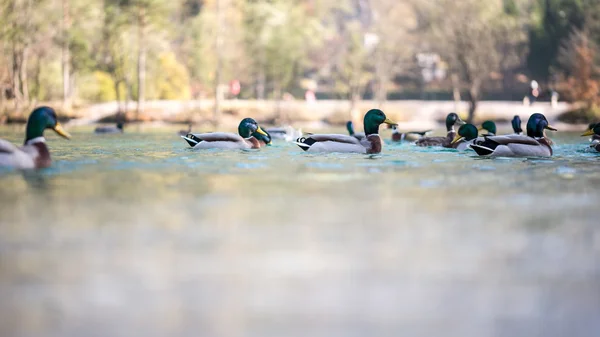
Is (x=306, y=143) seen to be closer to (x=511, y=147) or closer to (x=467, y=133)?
(x=511, y=147)

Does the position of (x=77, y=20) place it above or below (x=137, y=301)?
above

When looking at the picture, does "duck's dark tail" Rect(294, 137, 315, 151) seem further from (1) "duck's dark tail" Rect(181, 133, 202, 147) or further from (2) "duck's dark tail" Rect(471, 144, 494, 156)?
(2) "duck's dark tail" Rect(471, 144, 494, 156)

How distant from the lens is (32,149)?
653 inches

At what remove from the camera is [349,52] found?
74750mm

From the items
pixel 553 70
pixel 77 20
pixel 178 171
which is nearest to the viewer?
pixel 178 171

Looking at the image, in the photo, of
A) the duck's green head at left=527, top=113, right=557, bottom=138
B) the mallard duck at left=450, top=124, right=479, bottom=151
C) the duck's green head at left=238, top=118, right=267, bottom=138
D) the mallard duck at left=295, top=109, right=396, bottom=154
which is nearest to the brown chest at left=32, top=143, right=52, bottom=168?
the mallard duck at left=295, top=109, right=396, bottom=154

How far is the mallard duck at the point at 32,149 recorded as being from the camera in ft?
51.8

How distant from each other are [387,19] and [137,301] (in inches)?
2809

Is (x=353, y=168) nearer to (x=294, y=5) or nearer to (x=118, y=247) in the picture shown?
(x=118, y=247)

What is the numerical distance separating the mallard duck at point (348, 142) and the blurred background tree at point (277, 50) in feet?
100

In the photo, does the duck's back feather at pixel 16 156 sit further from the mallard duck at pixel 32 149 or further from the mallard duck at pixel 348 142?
the mallard duck at pixel 348 142

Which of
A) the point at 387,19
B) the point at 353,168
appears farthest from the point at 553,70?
the point at 353,168

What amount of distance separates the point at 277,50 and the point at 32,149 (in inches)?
2043

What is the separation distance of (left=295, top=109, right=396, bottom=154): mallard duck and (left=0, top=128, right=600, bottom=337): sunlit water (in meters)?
6.15
